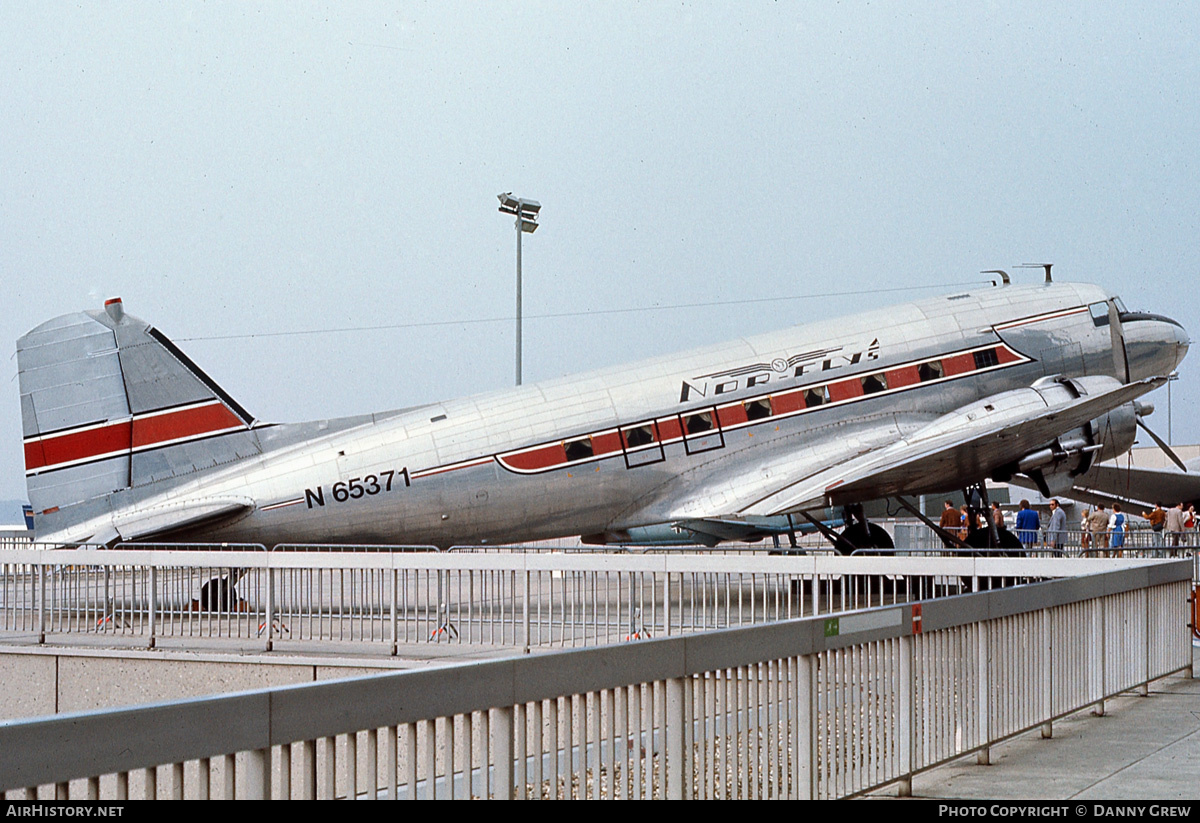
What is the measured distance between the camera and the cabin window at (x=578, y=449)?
19922 mm

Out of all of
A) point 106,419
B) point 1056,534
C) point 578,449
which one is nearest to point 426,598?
point 578,449

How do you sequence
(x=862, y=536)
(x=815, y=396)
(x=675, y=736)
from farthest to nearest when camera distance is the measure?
(x=862, y=536), (x=815, y=396), (x=675, y=736)

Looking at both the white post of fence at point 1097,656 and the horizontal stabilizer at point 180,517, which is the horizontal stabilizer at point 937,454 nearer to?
the horizontal stabilizer at point 180,517

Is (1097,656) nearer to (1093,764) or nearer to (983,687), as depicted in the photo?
(1093,764)

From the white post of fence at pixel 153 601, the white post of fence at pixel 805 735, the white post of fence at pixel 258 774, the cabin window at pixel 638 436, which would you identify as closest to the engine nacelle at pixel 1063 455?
the cabin window at pixel 638 436

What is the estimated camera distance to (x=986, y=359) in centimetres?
2183

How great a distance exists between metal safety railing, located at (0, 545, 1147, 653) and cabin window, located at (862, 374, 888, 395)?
6.52m

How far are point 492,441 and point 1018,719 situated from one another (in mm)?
12649

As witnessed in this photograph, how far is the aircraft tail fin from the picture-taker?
19562 millimetres

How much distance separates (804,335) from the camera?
70.3 feet

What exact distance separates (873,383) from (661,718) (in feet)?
55.2

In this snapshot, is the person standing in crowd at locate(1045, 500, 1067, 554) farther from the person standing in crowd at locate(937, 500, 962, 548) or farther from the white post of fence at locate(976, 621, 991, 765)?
the white post of fence at locate(976, 621, 991, 765)
